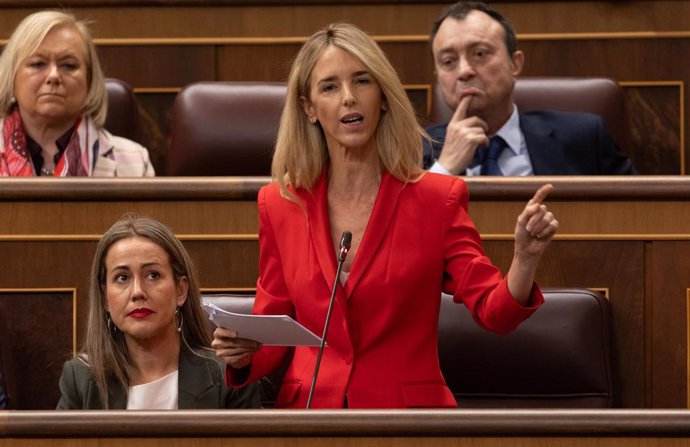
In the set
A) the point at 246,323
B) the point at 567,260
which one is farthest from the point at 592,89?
the point at 246,323

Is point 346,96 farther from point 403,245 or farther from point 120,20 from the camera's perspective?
point 120,20

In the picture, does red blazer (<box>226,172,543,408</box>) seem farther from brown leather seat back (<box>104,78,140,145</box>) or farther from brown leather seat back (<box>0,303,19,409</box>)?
brown leather seat back (<box>104,78,140,145</box>)

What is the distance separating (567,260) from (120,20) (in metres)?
0.65

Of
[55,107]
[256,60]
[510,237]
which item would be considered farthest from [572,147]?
[55,107]

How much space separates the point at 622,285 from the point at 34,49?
60 cm

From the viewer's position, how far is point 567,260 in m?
1.05

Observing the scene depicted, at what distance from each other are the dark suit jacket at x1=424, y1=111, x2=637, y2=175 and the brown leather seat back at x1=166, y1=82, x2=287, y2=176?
0.55ft

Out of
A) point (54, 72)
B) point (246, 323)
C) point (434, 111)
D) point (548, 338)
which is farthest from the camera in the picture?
point (434, 111)

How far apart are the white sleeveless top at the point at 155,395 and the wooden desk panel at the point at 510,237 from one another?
4.7 inches

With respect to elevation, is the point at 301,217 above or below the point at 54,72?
below

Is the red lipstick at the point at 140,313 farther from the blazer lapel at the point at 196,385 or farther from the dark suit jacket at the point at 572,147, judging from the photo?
the dark suit jacket at the point at 572,147

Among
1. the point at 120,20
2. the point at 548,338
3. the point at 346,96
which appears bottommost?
the point at 548,338

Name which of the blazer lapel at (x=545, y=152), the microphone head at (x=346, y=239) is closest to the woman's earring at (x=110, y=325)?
the microphone head at (x=346, y=239)

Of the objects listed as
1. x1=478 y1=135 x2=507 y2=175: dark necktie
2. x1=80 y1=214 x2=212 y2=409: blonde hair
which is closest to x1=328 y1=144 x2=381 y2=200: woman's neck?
x1=80 y1=214 x2=212 y2=409: blonde hair
